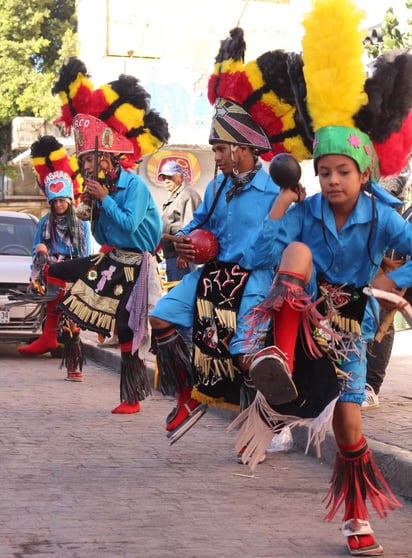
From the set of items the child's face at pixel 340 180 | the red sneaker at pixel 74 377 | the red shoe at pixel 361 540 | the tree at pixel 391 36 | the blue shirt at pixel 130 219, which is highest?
the tree at pixel 391 36

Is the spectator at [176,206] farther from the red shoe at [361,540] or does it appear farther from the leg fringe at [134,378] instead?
the red shoe at [361,540]

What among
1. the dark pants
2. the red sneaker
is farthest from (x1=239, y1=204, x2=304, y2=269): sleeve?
the red sneaker

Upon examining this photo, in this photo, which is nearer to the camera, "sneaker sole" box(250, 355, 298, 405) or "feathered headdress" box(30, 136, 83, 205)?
"sneaker sole" box(250, 355, 298, 405)

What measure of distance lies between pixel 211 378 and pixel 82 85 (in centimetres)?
331

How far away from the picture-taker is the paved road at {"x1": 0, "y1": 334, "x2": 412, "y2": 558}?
467 cm

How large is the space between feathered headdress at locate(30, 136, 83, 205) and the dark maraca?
637 cm

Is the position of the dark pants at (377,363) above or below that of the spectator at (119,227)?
below

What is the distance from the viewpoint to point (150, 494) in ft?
18.5

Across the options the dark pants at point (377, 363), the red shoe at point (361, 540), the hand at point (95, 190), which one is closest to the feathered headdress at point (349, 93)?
the red shoe at point (361, 540)

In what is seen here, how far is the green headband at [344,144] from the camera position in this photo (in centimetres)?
468

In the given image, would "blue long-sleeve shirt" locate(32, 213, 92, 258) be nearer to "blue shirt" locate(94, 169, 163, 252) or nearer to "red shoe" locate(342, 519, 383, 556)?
"blue shirt" locate(94, 169, 163, 252)

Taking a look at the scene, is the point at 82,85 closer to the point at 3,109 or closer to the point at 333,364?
the point at 333,364

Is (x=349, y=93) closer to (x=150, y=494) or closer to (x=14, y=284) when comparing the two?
(x=150, y=494)

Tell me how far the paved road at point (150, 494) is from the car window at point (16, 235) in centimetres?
562
